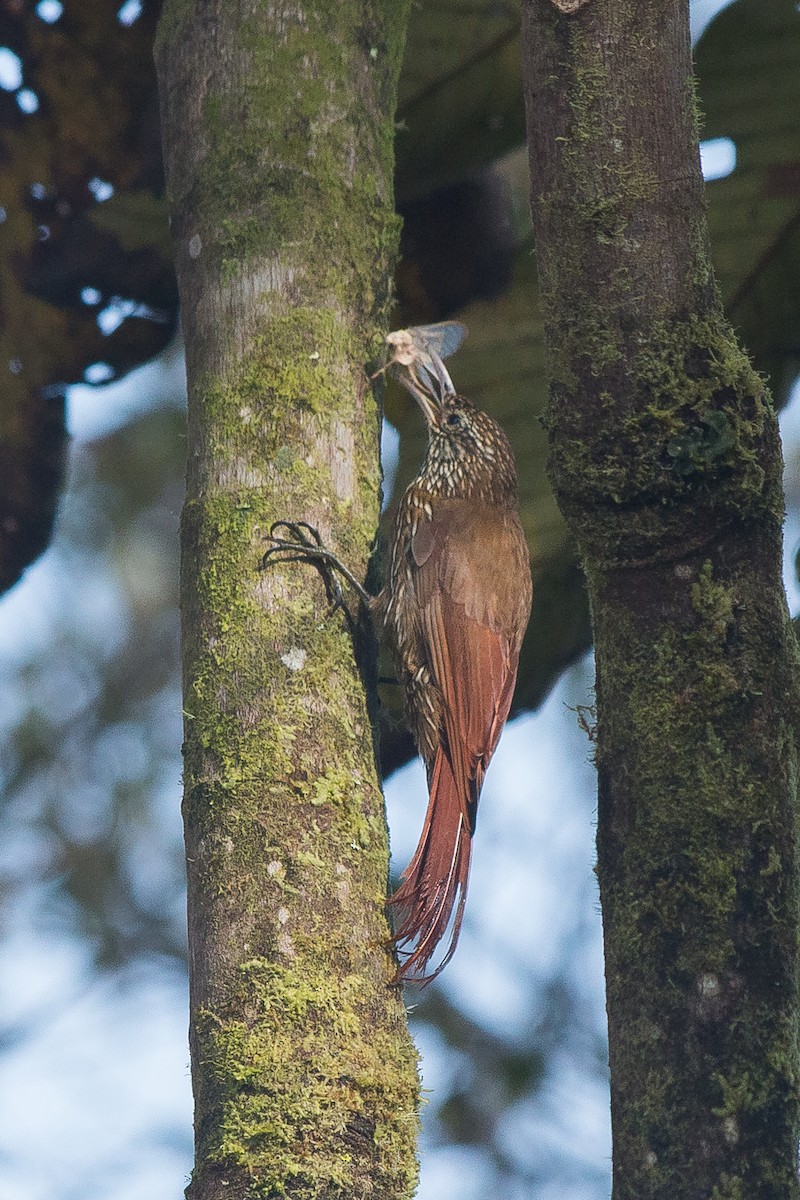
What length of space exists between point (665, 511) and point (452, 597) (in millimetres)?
1349

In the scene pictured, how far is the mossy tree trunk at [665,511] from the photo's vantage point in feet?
6.32

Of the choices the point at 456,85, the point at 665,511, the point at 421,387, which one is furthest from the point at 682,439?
the point at 456,85

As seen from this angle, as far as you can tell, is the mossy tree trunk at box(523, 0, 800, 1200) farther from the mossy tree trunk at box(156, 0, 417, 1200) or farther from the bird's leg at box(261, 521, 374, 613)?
the bird's leg at box(261, 521, 374, 613)

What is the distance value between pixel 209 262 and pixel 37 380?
1.14 m

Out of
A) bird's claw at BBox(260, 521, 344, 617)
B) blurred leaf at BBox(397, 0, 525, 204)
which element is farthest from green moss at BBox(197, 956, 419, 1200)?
blurred leaf at BBox(397, 0, 525, 204)

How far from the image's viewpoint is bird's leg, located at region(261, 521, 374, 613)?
231cm

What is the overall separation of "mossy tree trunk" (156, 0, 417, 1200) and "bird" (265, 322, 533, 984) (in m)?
0.38

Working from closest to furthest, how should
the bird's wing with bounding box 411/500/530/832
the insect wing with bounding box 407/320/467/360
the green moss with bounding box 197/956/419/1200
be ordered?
the green moss with bounding box 197/956/419/1200 < the bird's wing with bounding box 411/500/530/832 < the insect wing with bounding box 407/320/467/360

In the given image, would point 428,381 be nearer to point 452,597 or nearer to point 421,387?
point 421,387

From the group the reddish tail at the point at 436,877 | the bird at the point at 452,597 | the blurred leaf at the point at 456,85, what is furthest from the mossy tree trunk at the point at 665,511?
the blurred leaf at the point at 456,85

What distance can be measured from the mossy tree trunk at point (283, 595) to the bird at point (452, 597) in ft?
1.26

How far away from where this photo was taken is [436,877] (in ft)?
8.71

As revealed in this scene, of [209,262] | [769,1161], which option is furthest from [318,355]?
[769,1161]

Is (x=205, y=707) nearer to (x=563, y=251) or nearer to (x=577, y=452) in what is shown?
(x=577, y=452)
